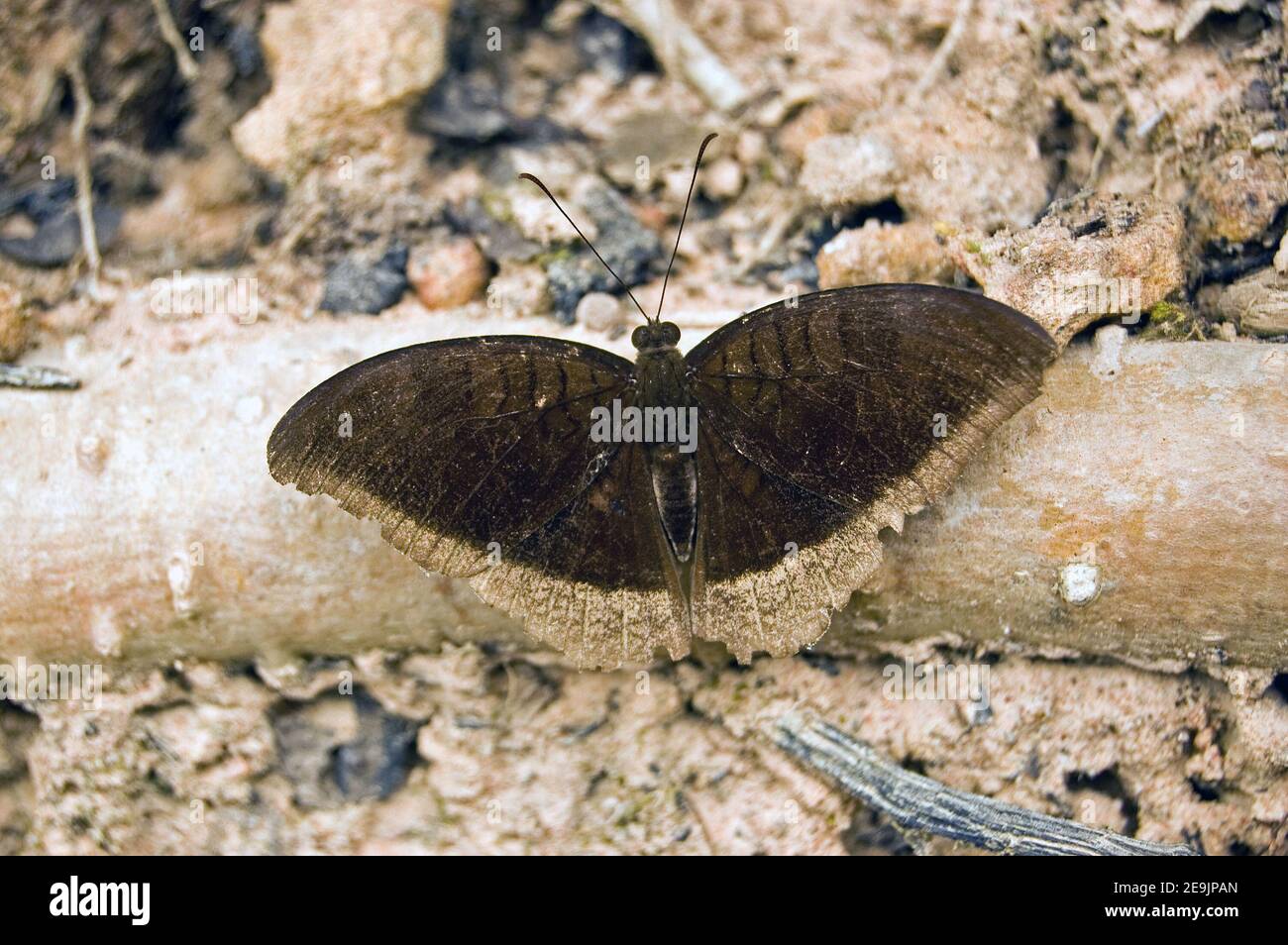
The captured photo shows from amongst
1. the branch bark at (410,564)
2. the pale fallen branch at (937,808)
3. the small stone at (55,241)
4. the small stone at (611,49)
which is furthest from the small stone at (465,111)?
the pale fallen branch at (937,808)

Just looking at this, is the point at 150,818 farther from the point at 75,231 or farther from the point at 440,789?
the point at 75,231

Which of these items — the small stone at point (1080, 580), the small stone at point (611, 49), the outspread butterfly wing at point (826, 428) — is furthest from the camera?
the small stone at point (611, 49)

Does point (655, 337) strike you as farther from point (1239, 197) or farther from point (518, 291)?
point (1239, 197)

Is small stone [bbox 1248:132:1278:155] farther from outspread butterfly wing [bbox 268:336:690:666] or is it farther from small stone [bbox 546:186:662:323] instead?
outspread butterfly wing [bbox 268:336:690:666]

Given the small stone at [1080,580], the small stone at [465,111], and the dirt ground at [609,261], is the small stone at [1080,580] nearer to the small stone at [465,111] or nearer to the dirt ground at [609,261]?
the dirt ground at [609,261]

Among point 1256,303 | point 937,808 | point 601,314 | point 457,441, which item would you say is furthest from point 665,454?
point 1256,303

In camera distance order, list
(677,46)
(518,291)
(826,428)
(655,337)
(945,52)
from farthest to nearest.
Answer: (677,46), (945,52), (518,291), (655,337), (826,428)

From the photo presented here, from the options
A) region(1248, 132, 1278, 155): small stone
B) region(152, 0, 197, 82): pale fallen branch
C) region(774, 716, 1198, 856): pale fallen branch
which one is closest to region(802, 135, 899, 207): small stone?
region(1248, 132, 1278, 155): small stone

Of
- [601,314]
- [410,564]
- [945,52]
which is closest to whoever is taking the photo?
[410,564]
